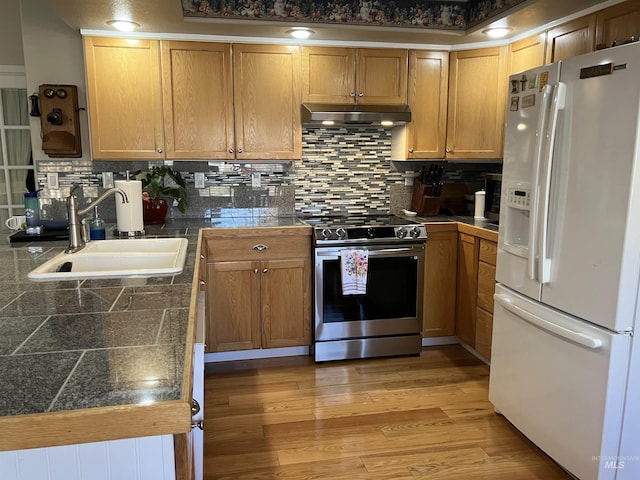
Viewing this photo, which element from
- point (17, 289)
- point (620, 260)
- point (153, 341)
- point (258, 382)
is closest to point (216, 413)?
point (258, 382)

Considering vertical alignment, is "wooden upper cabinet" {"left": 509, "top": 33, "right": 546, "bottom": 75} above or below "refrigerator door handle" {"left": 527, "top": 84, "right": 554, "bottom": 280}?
above

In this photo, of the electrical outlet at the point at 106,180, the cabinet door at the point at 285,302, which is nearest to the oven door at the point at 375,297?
the cabinet door at the point at 285,302

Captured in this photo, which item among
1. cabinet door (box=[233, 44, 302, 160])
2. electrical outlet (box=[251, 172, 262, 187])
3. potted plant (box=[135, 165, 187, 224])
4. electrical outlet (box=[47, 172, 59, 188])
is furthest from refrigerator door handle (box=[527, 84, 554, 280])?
electrical outlet (box=[47, 172, 59, 188])

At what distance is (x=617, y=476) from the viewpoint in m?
1.86

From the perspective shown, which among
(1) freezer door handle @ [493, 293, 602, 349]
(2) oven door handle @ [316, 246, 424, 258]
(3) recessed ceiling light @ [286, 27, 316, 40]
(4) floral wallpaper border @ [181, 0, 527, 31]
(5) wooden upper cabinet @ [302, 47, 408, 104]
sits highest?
(4) floral wallpaper border @ [181, 0, 527, 31]

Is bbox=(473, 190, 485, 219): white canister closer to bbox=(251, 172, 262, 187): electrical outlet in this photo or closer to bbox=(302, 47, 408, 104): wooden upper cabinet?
bbox=(302, 47, 408, 104): wooden upper cabinet

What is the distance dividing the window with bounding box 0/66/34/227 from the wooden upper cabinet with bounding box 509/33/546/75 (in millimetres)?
3816

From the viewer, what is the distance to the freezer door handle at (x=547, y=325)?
185 cm

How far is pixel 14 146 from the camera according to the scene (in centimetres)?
412

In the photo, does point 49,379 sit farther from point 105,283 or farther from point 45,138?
point 45,138

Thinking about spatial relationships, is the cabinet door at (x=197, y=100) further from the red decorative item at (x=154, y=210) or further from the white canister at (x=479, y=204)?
the white canister at (x=479, y=204)

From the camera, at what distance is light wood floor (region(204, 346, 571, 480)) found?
2170mm

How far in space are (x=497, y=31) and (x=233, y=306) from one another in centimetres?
248

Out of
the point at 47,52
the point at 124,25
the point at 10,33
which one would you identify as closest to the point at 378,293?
the point at 124,25
